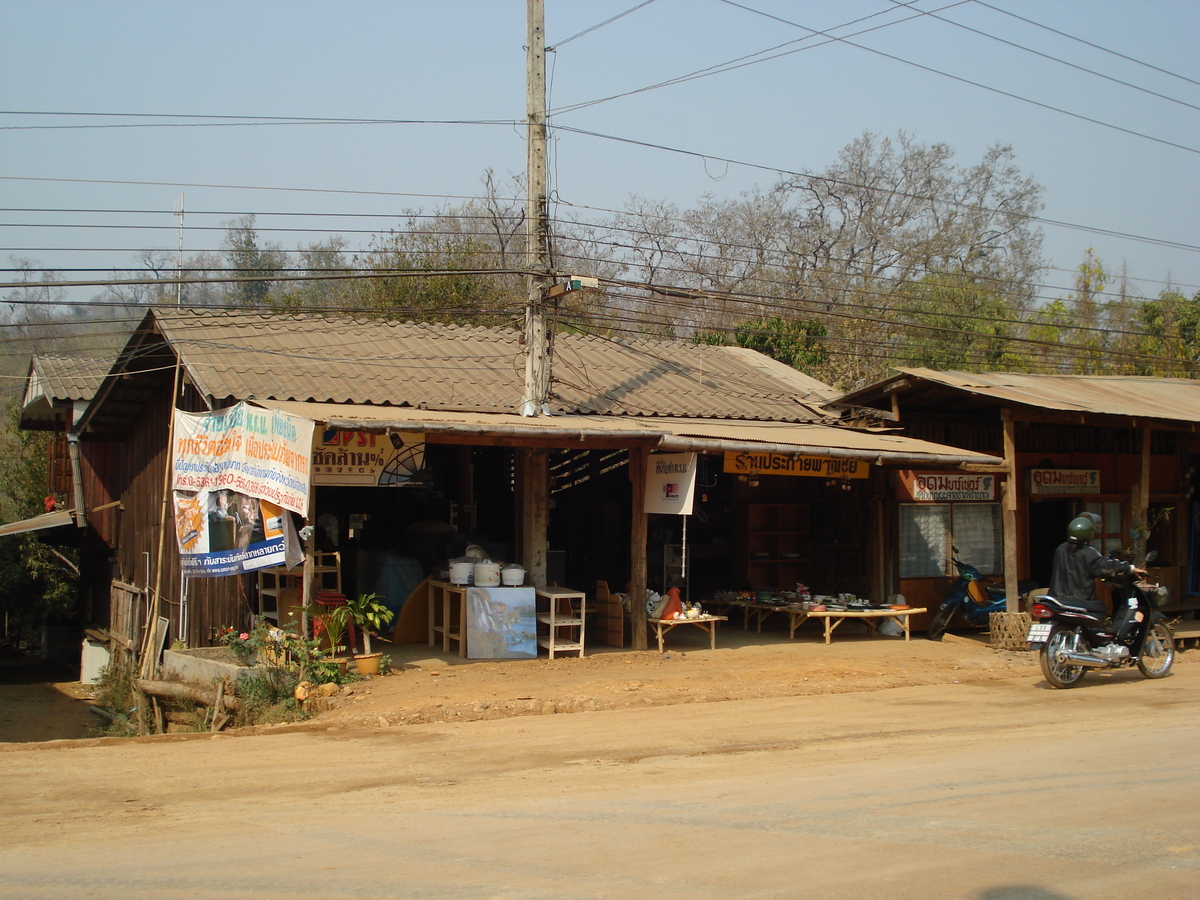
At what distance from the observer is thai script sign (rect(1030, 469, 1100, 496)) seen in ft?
49.7

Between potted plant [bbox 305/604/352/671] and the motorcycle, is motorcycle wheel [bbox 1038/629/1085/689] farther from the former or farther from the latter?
potted plant [bbox 305/604/352/671]

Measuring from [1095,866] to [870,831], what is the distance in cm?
105

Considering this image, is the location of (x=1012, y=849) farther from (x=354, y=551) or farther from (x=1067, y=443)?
(x=1067, y=443)

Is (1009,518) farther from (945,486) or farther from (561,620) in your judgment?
(561,620)

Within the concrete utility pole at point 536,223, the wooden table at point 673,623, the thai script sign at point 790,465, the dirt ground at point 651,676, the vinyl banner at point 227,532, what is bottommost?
the dirt ground at point 651,676

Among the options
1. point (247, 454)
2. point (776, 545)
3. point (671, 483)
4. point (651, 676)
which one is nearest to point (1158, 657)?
point (651, 676)

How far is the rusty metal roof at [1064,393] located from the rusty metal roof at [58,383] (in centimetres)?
1216

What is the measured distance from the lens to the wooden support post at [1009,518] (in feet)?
42.6

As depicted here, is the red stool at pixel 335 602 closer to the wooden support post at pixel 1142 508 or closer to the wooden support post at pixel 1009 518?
the wooden support post at pixel 1009 518

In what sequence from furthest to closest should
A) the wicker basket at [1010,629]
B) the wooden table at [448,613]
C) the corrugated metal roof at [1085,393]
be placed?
the corrugated metal roof at [1085,393], the wicker basket at [1010,629], the wooden table at [448,613]

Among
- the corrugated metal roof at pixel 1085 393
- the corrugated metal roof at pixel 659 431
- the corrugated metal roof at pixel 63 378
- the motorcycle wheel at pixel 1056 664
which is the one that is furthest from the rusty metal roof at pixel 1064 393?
the corrugated metal roof at pixel 63 378

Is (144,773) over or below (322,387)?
below

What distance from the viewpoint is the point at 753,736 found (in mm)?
7816

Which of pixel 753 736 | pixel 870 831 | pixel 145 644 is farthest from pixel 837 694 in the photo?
pixel 145 644
